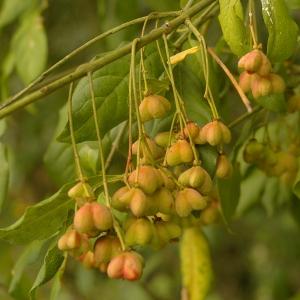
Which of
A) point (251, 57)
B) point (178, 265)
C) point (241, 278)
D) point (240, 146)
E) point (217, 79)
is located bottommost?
point (241, 278)

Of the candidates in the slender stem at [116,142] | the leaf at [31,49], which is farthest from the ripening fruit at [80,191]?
the leaf at [31,49]

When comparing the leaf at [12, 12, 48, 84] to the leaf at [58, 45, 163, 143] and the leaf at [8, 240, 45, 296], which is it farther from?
the leaf at [58, 45, 163, 143]

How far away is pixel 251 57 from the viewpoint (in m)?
1.51

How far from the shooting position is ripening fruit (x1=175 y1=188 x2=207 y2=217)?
1.41 m

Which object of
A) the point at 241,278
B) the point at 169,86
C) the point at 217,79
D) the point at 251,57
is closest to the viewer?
the point at 251,57

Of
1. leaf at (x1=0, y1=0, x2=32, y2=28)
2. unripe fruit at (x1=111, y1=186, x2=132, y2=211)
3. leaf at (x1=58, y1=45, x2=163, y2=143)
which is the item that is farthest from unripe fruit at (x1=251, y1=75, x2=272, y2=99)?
leaf at (x1=0, y1=0, x2=32, y2=28)

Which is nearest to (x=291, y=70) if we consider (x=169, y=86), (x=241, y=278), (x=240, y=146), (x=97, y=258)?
(x=240, y=146)

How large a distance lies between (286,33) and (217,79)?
0.32 metres

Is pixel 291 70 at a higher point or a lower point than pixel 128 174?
lower

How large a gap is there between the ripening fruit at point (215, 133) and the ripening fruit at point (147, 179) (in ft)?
0.48

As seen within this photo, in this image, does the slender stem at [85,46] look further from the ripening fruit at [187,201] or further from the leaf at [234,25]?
the ripening fruit at [187,201]

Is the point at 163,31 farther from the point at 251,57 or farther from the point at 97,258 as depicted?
the point at 97,258

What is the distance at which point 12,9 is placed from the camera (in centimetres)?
269

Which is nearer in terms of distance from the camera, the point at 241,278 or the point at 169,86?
the point at 169,86
